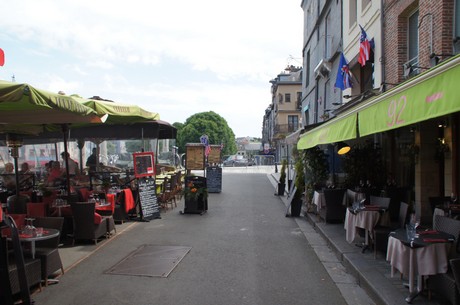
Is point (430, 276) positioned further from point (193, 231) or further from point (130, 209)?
point (130, 209)

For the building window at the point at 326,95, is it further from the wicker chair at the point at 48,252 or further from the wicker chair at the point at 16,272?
the wicker chair at the point at 16,272

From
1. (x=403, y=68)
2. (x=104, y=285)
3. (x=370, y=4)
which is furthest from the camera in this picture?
(x=370, y=4)

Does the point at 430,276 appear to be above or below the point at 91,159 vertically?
below

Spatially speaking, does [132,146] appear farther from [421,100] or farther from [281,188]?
[421,100]

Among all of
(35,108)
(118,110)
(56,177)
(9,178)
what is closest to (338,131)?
(118,110)

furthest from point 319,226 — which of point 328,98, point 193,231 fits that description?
point 328,98

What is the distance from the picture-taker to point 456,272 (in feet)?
11.6

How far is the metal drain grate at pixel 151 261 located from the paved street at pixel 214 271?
0.46ft

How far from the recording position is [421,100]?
3.60 meters

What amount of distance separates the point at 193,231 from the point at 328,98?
11.4 meters

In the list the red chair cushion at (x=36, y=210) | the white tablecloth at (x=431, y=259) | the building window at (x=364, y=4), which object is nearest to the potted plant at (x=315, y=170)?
the building window at (x=364, y=4)

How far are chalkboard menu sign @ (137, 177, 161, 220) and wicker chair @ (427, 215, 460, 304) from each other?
7.45m

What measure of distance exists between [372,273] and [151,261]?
3.53 metres

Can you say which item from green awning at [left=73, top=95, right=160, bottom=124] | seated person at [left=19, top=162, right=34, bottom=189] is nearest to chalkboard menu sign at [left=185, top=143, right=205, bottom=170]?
seated person at [left=19, top=162, right=34, bottom=189]
